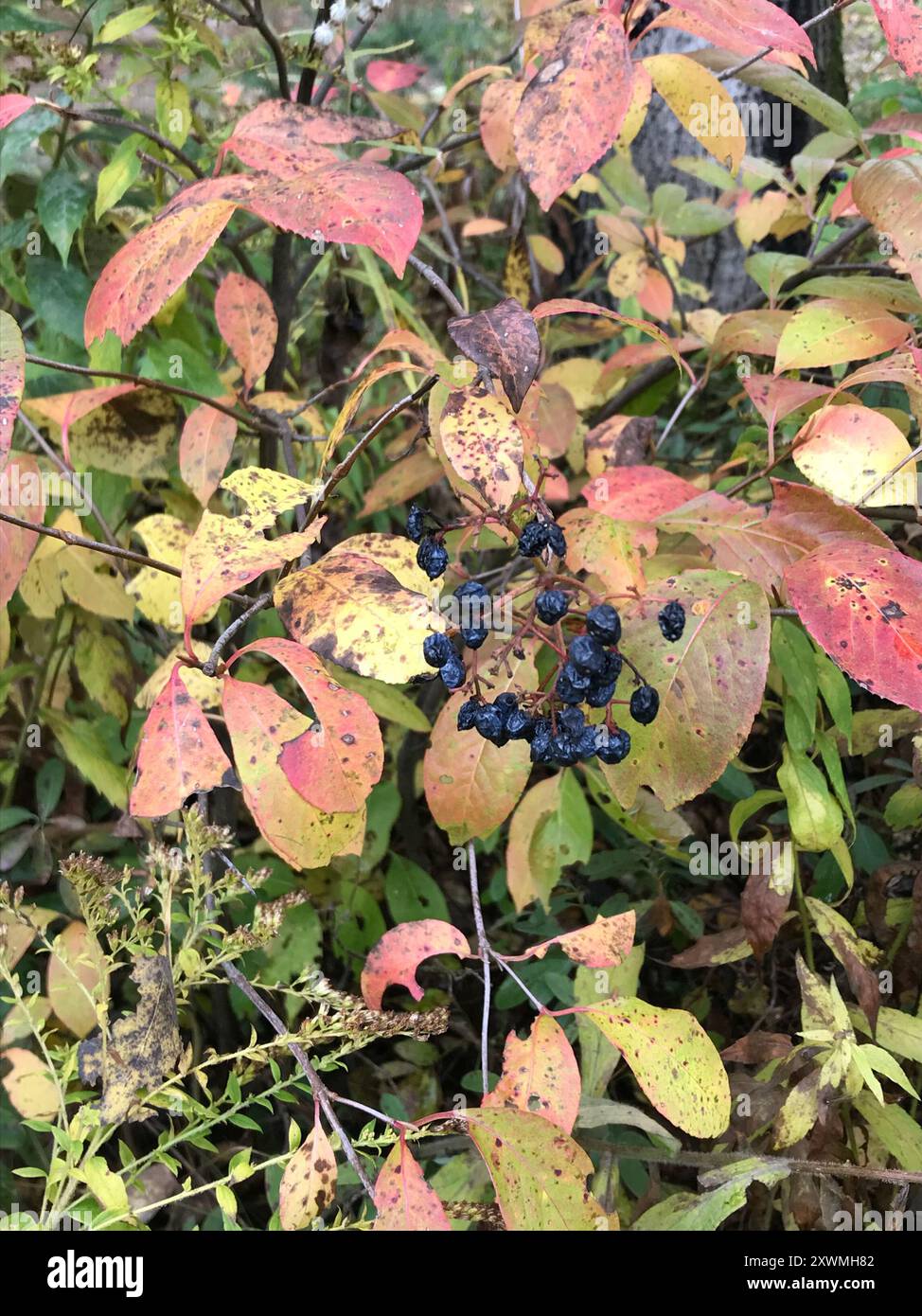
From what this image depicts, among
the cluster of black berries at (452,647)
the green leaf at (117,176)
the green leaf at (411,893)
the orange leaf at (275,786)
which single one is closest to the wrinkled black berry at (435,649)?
the cluster of black berries at (452,647)

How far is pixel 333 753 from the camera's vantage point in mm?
692

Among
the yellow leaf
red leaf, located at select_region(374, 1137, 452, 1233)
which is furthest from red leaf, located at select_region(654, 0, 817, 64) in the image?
red leaf, located at select_region(374, 1137, 452, 1233)

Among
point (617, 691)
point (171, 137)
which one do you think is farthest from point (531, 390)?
point (171, 137)

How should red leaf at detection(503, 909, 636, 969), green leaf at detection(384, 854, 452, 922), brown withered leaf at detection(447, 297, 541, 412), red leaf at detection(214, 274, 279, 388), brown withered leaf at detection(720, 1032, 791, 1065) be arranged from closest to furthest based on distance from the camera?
brown withered leaf at detection(447, 297, 541, 412)
red leaf at detection(503, 909, 636, 969)
brown withered leaf at detection(720, 1032, 791, 1065)
red leaf at detection(214, 274, 279, 388)
green leaf at detection(384, 854, 452, 922)


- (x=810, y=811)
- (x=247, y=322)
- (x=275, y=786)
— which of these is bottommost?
(x=810, y=811)

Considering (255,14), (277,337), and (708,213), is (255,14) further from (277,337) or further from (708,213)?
(708,213)

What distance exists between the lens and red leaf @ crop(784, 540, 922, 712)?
2.19 ft

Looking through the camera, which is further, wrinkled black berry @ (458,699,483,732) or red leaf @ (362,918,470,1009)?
red leaf @ (362,918,470,1009)

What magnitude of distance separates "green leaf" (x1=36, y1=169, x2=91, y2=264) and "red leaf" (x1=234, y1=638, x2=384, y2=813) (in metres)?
0.71

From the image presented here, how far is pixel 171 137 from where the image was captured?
1.16 m

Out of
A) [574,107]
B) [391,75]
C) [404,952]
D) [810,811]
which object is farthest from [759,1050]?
[391,75]

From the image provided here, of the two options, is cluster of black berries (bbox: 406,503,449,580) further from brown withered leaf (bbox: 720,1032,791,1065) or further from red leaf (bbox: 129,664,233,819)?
brown withered leaf (bbox: 720,1032,791,1065)

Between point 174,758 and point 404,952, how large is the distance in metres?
0.30

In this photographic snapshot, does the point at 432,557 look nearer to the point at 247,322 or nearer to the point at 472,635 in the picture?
the point at 472,635
